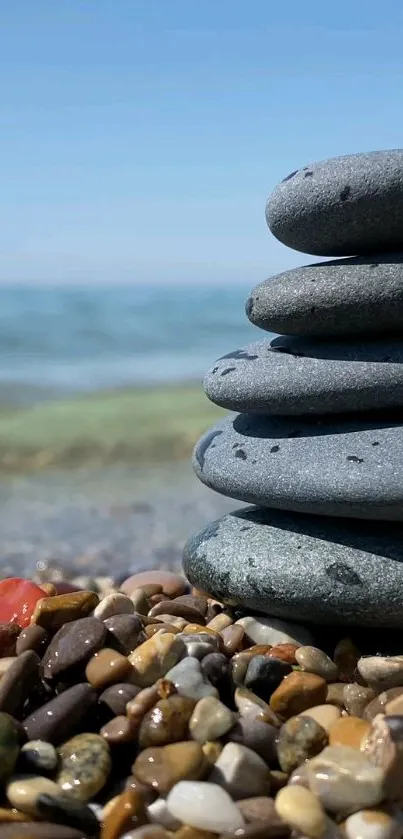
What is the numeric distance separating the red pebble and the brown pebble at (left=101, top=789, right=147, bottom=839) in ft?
4.81

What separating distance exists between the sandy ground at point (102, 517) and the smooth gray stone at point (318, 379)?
2044 mm

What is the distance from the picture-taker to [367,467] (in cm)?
375

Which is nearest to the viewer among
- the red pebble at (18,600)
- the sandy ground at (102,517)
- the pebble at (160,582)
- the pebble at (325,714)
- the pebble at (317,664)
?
the pebble at (325,714)

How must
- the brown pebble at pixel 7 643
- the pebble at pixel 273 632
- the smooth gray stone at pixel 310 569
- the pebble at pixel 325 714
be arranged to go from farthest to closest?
the pebble at pixel 273 632, the smooth gray stone at pixel 310 569, the brown pebble at pixel 7 643, the pebble at pixel 325 714

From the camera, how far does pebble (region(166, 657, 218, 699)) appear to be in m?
3.18

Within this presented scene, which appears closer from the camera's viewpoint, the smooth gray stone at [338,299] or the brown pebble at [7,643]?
the brown pebble at [7,643]

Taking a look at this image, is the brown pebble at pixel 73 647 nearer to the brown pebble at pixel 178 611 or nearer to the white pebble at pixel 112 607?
the white pebble at pixel 112 607

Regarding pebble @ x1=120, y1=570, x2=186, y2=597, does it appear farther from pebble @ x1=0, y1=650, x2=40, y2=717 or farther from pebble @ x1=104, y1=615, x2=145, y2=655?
pebble @ x1=0, y1=650, x2=40, y2=717

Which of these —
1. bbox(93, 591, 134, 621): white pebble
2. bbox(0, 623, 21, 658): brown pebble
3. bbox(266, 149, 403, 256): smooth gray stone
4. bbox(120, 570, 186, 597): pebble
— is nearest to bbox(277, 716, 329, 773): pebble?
bbox(93, 591, 134, 621): white pebble

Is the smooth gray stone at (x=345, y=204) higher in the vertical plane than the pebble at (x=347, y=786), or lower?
higher

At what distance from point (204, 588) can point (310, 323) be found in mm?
1278

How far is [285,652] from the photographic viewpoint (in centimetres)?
375

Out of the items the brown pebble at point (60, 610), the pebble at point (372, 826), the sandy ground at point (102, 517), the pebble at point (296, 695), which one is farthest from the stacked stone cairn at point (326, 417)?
the sandy ground at point (102, 517)

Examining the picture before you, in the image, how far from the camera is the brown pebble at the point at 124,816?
107 inches
